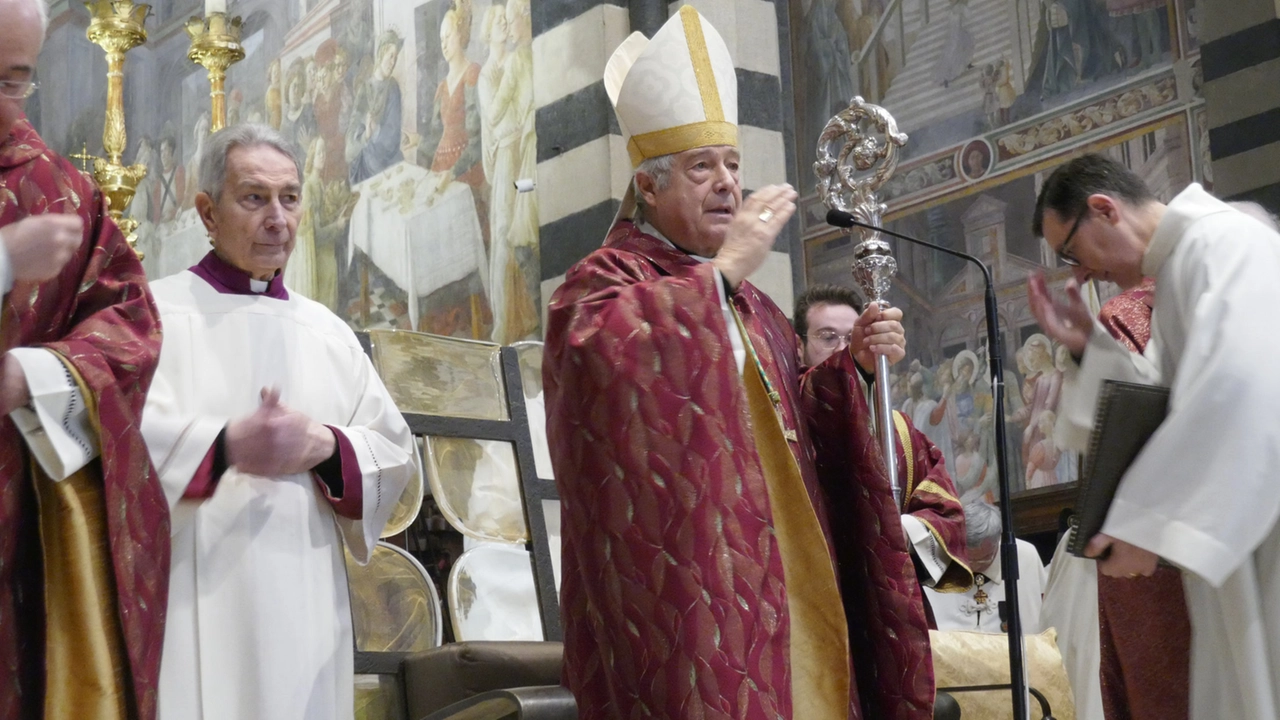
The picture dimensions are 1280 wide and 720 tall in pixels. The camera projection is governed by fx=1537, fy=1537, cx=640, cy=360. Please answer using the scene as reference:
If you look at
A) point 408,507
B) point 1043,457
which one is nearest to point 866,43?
point 1043,457

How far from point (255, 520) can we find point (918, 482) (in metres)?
2.33

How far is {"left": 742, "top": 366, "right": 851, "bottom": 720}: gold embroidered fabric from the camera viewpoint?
352 cm

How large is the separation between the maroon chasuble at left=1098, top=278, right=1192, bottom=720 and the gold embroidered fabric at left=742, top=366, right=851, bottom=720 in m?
0.83

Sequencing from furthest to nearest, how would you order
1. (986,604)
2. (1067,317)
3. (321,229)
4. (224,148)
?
(321,229)
(986,604)
(224,148)
(1067,317)

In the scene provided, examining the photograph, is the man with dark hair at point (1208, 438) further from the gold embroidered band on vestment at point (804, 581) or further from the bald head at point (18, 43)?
the bald head at point (18, 43)

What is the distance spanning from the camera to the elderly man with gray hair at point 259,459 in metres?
3.62

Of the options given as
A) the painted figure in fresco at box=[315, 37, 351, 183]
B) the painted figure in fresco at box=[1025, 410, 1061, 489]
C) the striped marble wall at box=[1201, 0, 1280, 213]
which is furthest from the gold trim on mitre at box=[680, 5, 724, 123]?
the painted figure in fresco at box=[315, 37, 351, 183]

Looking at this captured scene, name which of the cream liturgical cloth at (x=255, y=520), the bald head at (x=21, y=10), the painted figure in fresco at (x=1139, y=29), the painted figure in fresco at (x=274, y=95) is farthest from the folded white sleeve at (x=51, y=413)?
the painted figure in fresco at (x=274, y=95)

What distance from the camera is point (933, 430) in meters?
10.2

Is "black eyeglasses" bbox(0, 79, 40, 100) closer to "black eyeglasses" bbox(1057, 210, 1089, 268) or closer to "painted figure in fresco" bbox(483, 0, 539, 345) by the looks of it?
"black eyeglasses" bbox(1057, 210, 1089, 268)

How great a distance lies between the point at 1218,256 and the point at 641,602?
57.7 inches

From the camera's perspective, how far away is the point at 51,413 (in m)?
3.17

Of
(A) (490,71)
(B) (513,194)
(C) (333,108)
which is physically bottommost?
(B) (513,194)

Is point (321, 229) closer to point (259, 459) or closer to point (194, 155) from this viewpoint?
point (194, 155)
